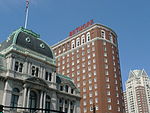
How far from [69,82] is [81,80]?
32.0 meters

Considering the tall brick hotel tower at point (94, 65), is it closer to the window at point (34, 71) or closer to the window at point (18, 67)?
the window at point (34, 71)

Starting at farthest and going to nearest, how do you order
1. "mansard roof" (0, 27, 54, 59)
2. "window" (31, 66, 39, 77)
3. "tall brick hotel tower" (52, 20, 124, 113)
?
"tall brick hotel tower" (52, 20, 124, 113) → "mansard roof" (0, 27, 54, 59) → "window" (31, 66, 39, 77)

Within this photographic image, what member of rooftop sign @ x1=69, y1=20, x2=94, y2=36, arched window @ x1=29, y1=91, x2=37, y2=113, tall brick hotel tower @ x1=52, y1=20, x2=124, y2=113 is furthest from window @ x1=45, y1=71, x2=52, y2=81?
rooftop sign @ x1=69, y1=20, x2=94, y2=36

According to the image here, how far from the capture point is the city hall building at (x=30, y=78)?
52531mm

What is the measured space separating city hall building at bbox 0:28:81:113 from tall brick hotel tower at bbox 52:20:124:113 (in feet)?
85.7

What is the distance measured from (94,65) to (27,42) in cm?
4519

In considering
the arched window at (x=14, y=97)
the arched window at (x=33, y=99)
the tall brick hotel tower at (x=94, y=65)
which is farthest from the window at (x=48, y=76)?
the tall brick hotel tower at (x=94, y=65)

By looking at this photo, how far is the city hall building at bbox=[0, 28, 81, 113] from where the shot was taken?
5253 centimetres

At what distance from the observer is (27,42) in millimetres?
61531

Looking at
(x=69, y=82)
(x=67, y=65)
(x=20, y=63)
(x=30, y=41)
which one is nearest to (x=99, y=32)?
(x=67, y=65)

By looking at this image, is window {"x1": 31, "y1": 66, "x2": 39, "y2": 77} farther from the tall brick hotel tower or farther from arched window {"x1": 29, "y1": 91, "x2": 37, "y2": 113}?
the tall brick hotel tower

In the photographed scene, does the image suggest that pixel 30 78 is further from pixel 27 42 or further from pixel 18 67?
pixel 27 42

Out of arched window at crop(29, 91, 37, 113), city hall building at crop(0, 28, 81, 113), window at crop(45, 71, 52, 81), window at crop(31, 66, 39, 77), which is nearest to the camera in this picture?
city hall building at crop(0, 28, 81, 113)

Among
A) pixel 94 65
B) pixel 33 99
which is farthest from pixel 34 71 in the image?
pixel 94 65
